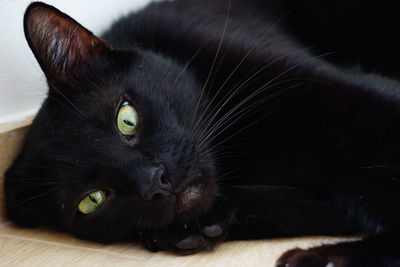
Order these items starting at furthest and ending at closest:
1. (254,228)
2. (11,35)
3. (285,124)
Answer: (11,35) < (285,124) < (254,228)

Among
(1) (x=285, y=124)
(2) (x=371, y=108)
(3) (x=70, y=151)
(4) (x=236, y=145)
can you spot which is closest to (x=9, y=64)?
(3) (x=70, y=151)

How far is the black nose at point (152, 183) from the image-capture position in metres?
1.00

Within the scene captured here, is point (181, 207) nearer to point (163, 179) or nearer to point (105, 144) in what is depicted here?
point (163, 179)

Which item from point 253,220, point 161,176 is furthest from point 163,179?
point 253,220

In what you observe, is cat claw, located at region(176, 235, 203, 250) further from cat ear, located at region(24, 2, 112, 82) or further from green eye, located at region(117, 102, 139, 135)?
cat ear, located at region(24, 2, 112, 82)

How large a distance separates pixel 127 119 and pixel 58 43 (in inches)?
10.8

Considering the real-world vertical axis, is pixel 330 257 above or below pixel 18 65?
below

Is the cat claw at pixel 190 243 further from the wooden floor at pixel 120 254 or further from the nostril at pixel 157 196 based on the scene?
the nostril at pixel 157 196

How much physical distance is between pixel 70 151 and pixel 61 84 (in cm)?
19

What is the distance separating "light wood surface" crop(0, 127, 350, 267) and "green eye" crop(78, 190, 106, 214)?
88 mm

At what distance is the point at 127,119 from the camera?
1151 mm

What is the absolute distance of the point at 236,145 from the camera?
1319 millimetres

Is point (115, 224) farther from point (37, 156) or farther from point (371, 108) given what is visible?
point (371, 108)

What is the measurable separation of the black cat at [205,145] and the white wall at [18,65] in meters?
0.20
